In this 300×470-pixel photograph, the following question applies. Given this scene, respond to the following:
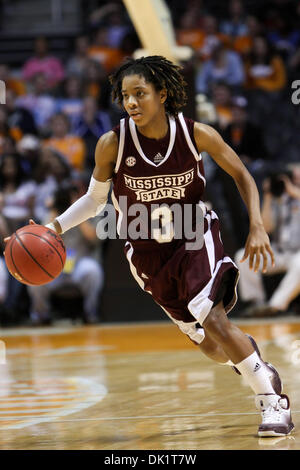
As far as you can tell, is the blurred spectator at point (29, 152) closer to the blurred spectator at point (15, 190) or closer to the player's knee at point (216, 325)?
the blurred spectator at point (15, 190)

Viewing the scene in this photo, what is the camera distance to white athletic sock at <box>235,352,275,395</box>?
12.6 feet

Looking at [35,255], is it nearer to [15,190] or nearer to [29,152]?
[15,190]

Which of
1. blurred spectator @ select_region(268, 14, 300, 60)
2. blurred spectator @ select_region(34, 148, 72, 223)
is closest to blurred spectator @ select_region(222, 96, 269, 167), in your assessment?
blurred spectator @ select_region(268, 14, 300, 60)

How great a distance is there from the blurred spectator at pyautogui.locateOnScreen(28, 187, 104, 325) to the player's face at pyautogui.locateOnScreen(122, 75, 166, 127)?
6.14m

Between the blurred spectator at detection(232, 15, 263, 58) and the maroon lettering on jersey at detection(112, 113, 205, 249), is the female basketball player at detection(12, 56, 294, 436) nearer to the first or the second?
the maroon lettering on jersey at detection(112, 113, 205, 249)

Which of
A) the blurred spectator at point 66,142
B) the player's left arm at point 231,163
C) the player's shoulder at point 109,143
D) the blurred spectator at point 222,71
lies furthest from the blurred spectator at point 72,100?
the player's left arm at point 231,163

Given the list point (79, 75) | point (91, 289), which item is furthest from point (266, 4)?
point (91, 289)

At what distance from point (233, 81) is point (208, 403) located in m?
8.49

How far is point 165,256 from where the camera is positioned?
13.4ft

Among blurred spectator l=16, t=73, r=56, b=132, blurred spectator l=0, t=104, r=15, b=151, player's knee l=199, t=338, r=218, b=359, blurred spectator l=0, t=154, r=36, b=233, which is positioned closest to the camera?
player's knee l=199, t=338, r=218, b=359

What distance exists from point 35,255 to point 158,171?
0.69 meters

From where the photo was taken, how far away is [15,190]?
36.0ft

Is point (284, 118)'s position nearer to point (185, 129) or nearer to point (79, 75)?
point (79, 75)

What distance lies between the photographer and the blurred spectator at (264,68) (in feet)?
40.0
